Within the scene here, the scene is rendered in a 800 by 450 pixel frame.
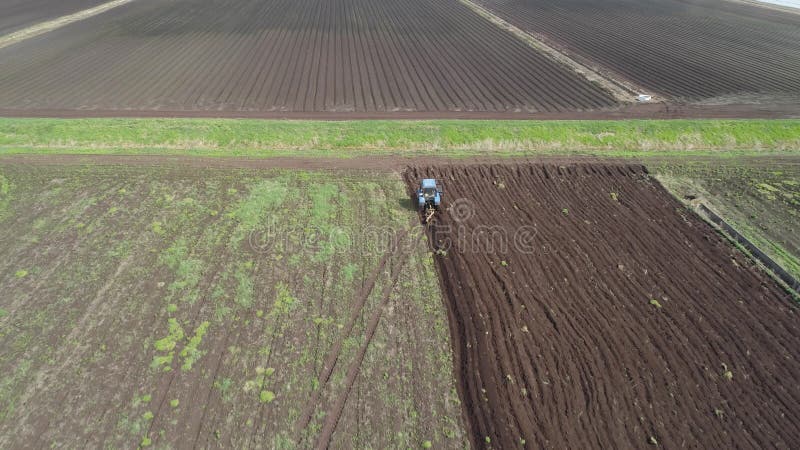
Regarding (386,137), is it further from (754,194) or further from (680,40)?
(680,40)

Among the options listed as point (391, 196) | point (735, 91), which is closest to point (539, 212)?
point (391, 196)

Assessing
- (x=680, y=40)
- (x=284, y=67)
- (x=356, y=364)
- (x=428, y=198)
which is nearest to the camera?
(x=356, y=364)

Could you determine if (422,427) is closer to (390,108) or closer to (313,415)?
(313,415)

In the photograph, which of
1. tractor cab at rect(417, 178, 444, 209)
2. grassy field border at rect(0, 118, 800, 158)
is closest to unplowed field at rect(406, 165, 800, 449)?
tractor cab at rect(417, 178, 444, 209)

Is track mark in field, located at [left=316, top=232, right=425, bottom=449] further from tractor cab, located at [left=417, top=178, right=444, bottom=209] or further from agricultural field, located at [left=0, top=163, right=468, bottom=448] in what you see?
tractor cab, located at [left=417, top=178, right=444, bottom=209]

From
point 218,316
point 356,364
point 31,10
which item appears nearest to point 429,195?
point 356,364

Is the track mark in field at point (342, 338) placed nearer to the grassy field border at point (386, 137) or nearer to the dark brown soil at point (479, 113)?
the grassy field border at point (386, 137)
